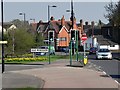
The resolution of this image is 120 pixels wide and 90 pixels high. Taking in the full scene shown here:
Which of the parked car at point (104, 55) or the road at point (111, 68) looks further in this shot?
the parked car at point (104, 55)

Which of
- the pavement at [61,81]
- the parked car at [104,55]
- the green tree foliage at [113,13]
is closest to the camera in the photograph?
the pavement at [61,81]

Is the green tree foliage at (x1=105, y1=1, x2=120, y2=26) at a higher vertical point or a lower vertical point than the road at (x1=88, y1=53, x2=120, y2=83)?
higher

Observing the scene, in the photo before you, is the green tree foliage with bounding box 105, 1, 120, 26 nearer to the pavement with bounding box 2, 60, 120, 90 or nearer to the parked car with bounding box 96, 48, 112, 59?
the parked car with bounding box 96, 48, 112, 59

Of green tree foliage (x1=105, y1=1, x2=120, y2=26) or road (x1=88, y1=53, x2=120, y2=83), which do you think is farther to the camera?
green tree foliage (x1=105, y1=1, x2=120, y2=26)

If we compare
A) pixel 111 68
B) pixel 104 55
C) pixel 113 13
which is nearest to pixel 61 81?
pixel 111 68

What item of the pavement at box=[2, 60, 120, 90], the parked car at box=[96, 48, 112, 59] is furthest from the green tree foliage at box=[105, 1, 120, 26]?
the pavement at box=[2, 60, 120, 90]

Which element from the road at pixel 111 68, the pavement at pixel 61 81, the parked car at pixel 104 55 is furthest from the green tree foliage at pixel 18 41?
the pavement at pixel 61 81

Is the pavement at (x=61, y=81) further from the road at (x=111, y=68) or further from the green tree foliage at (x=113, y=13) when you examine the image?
the green tree foliage at (x=113, y=13)

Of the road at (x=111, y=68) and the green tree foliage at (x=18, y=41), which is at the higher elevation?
the green tree foliage at (x=18, y=41)

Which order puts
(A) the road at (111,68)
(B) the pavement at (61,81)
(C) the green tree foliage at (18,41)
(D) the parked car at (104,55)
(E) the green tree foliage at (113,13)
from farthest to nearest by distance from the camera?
1. (E) the green tree foliage at (113,13)
2. (D) the parked car at (104,55)
3. (C) the green tree foliage at (18,41)
4. (A) the road at (111,68)
5. (B) the pavement at (61,81)

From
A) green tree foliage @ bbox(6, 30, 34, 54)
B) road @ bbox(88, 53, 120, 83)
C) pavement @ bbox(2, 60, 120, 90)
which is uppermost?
green tree foliage @ bbox(6, 30, 34, 54)

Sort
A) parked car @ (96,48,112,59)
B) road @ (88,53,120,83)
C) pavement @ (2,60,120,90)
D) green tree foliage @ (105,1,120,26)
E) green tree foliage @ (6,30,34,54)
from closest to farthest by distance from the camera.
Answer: pavement @ (2,60,120,90) < road @ (88,53,120,83) < green tree foliage @ (6,30,34,54) < parked car @ (96,48,112,59) < green tree foliage @ (105,1,120,26)

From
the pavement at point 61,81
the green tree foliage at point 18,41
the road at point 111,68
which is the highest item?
the green tree foliage at point 18,41

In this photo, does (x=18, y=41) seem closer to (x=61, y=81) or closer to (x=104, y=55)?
(x=104, y=55)
